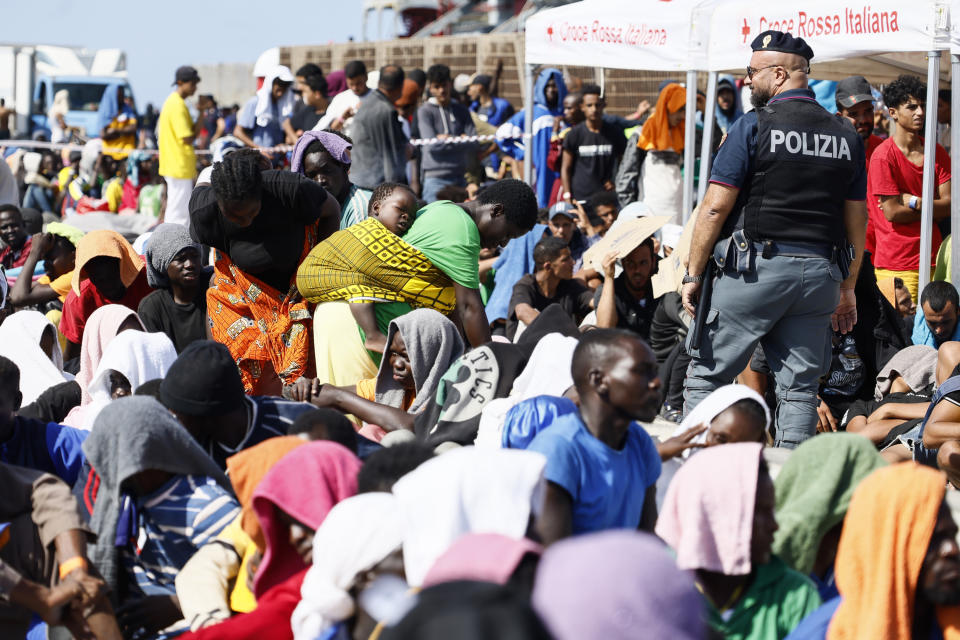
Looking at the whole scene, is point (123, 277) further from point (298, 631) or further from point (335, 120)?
point (335, 120)

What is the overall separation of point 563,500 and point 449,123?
9150 mm

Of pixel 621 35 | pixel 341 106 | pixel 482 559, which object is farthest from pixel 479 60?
pixel 482 559

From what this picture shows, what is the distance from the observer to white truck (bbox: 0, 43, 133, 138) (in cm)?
2652

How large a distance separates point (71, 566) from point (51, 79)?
24772mm

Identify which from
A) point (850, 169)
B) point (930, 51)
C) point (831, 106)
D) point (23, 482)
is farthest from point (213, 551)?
point (831, 106)

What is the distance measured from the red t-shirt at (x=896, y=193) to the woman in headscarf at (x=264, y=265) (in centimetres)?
368

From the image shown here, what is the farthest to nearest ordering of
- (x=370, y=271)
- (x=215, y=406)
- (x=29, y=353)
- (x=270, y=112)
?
(x=270, y=112) < (x=29, y=353) < (x=370, y=271) < (x=215, y=406)

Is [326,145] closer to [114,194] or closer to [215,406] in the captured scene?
[215,406]

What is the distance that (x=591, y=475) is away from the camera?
11.7ft

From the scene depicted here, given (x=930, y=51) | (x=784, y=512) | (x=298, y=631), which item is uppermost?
(x=930, y=51)

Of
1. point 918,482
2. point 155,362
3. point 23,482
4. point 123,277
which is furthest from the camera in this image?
point 123,277

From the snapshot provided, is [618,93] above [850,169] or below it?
above

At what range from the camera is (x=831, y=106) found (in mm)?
11516

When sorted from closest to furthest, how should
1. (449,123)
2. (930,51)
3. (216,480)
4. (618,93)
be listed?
(216,480) < (930,51) < (449,123) < (618,93)
